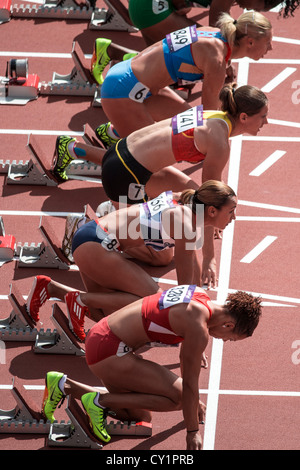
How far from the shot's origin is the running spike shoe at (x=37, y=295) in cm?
823

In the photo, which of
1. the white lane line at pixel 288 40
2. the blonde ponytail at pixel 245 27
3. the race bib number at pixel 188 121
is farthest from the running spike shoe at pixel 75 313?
the white lane line at pixel 288 40

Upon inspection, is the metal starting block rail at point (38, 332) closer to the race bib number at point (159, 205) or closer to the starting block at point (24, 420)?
the starting block at point (24, 420)

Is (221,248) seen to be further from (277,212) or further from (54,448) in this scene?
(54,448)

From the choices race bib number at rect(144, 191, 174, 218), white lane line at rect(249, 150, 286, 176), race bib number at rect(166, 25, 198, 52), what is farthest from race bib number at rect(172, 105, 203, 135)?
white lane line at rect(249, 150, 286, 176)

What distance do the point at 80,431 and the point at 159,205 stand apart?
5.16 ft

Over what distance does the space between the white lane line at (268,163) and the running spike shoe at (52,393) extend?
3139mm

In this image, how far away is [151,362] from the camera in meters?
7.27

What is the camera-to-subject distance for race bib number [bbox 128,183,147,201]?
8602 mm

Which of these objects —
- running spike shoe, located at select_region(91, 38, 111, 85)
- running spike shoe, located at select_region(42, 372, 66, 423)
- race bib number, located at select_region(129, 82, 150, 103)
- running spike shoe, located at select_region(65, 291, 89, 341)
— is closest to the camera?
running spike shoe, located at select_region(42, 372, 66, 423)

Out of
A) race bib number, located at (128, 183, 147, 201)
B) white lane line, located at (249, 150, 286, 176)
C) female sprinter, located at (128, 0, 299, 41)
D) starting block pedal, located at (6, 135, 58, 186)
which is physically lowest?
starting block pedal, located at (6, 135, 58, 186)

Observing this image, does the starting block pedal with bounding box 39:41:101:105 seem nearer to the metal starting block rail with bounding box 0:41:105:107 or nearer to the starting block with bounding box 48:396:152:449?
the metal starting block rail with bounding box 0:41:105:107

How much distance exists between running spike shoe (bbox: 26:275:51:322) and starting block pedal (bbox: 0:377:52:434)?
2.82 ft

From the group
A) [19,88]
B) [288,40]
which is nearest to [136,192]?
[19,88]
